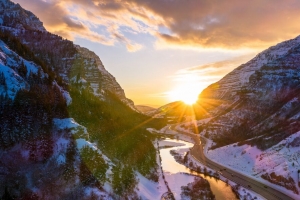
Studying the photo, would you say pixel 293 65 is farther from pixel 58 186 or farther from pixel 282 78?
pixel 58 186

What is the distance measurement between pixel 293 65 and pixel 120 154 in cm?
17099

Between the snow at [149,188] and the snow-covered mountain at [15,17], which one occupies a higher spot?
the snow-covered mountain at [15,17]

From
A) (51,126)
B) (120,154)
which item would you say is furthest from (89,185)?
(120,154)

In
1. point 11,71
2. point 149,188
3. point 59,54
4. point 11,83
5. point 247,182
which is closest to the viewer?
point 11,83

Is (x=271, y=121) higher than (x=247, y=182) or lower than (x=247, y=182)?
higher

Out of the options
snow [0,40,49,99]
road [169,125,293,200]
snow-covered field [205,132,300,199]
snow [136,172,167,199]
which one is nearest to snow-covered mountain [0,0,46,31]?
snow [0,40,49,99]

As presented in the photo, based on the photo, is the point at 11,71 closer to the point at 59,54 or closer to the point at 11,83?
the point at 11,83

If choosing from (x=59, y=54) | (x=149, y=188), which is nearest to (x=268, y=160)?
(x=149, y=188)

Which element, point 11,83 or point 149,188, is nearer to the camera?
point 11,83

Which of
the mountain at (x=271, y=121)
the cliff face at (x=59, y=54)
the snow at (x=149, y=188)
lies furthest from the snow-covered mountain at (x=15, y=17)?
the mountain at (x=271, y=121)

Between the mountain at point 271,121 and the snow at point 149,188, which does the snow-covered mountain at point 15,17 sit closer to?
the snow at point 149,188

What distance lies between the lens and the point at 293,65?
189625 mm

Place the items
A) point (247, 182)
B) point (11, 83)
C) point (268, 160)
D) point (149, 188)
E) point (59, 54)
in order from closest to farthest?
point (11, 83)
point (149, 188)
point (247, 182)
point (268, 160)
point (59, 54)

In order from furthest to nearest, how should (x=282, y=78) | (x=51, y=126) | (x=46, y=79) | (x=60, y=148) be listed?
(x=282, y=78) < (x=46, y=79) < (x=51, y=126) < (x=60, y=148)
